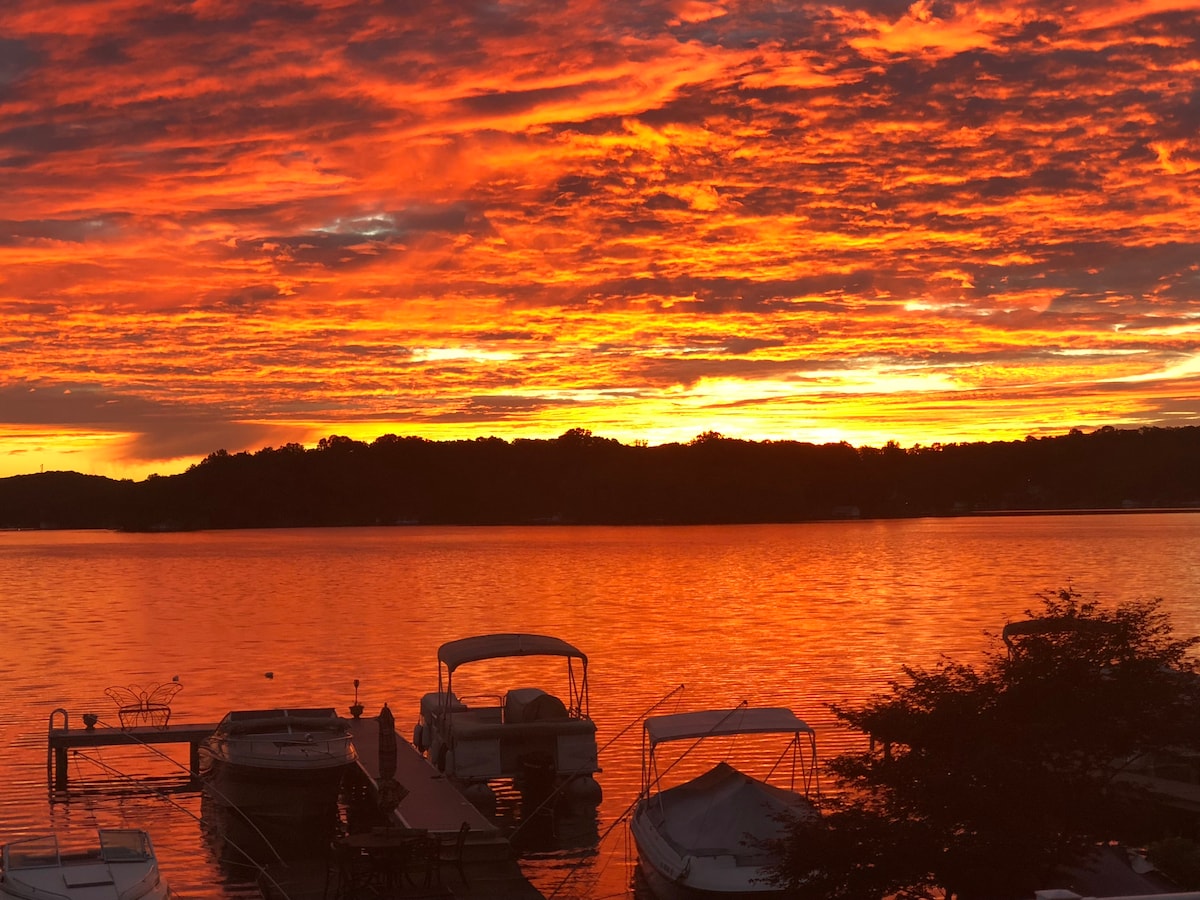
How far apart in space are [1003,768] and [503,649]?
68.6ft

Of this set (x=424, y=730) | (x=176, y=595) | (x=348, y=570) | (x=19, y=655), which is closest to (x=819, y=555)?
(x=348, y=570)

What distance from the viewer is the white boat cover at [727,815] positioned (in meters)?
25.1

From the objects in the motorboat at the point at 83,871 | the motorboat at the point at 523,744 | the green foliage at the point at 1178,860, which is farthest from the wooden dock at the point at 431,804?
the green foliage at the point at 1178,860

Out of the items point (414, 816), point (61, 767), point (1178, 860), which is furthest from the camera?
point (61, 767)

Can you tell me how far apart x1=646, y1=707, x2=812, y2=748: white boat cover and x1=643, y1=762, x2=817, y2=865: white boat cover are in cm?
157

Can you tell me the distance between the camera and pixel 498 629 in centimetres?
8756

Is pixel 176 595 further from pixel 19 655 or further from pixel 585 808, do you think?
pixel 585 808

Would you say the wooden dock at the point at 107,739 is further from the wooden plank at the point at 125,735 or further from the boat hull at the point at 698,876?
the boat hull at the point at 698,876

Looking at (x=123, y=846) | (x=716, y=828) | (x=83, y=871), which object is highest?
(x=123, y=846)

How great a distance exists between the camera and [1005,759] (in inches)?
803

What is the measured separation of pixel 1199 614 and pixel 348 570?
104 metres

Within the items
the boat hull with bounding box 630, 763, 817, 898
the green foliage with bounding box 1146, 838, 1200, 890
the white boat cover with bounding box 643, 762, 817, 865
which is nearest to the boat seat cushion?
the boat hull with bounding box 630, 763, 817, 898

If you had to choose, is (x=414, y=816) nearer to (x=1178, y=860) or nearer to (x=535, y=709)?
(x=535, y=709)

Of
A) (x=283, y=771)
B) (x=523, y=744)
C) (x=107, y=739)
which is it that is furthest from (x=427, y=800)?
(x=107, y=739)
